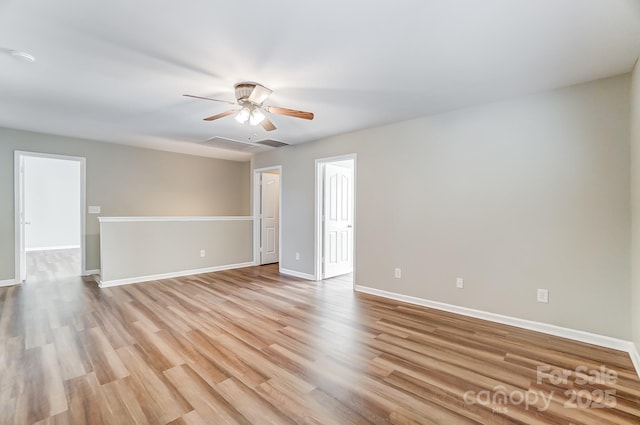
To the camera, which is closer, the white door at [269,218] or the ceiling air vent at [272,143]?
the ceiling air vent at [272,143]

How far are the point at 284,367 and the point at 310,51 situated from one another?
2453 millimetres

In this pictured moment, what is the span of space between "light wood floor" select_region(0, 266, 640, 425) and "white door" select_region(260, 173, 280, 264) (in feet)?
9.42

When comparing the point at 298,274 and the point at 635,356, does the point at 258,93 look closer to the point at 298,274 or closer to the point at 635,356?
the point at 298,274

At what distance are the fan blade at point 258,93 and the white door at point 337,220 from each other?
7.81 feet

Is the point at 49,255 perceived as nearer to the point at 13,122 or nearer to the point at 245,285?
the point at 13,122

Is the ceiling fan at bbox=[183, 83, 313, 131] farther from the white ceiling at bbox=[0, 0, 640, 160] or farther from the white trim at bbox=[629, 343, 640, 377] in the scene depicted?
the white trim at bbox=[629, 343, 640, 377]

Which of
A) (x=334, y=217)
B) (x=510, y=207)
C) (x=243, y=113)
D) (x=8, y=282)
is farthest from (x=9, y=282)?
(x=510, y=207)

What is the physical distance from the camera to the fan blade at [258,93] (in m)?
2.75

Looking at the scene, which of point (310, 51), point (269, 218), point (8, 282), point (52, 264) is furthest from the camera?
point (269, 218)

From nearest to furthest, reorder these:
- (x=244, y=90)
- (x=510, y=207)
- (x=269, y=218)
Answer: (x=244, y=90) < (x=510, y=207) < (x=269, y=218)

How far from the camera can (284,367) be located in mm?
2271

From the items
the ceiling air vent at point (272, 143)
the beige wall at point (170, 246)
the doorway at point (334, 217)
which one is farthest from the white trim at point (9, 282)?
the doorway at point (334, 217)

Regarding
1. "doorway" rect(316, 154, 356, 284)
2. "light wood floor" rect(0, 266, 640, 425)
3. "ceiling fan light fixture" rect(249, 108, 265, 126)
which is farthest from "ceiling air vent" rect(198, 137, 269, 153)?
"light wood floor" rect(0, 266, 640, 425)

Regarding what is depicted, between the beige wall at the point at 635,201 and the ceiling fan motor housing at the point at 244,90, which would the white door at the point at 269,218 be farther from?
the beige wall at the point at 635,201
